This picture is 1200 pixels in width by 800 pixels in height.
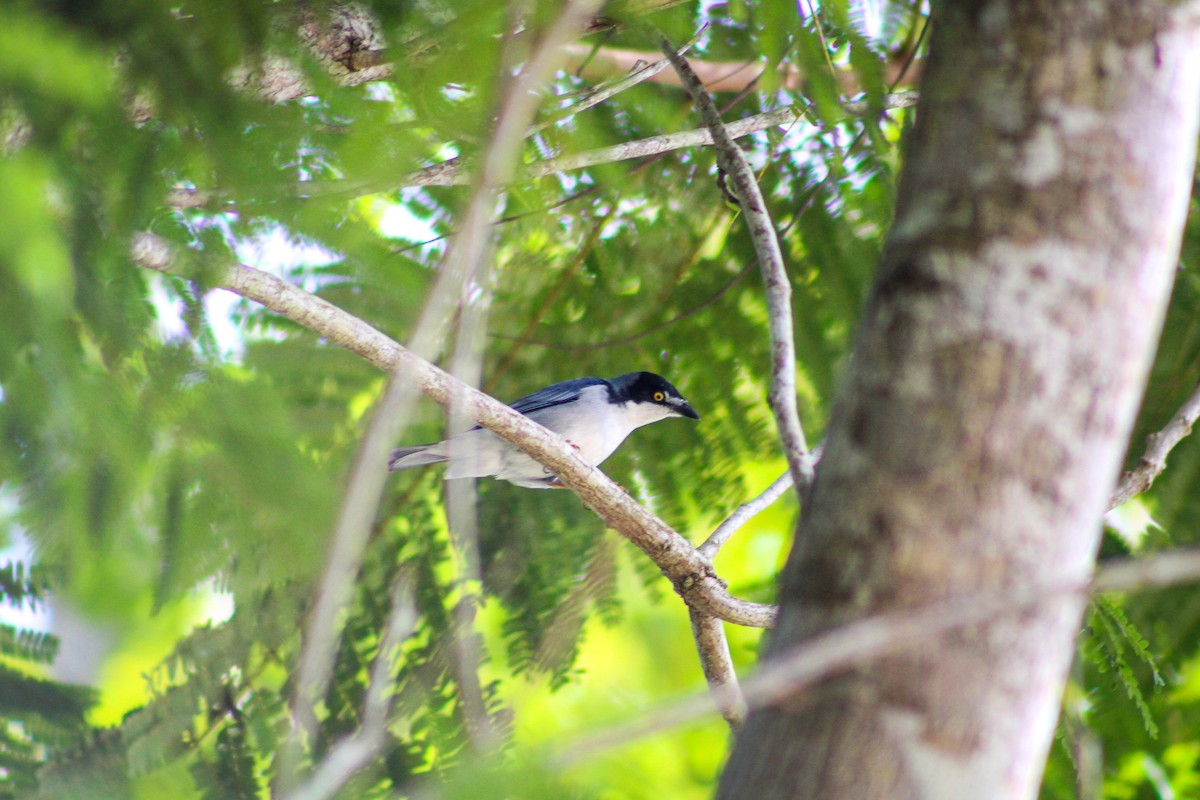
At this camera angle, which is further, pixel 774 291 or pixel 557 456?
pixel 557 456

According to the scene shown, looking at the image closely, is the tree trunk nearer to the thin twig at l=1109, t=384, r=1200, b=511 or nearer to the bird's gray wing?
the thin twig at l=1109, t=384, r=1200, b=511

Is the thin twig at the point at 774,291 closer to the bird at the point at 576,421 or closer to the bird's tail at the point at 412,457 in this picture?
the bird at the point at 576,421

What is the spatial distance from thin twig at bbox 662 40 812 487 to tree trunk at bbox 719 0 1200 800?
548mm

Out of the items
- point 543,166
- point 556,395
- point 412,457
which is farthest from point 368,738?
point 556,395

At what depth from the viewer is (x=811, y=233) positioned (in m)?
5.15

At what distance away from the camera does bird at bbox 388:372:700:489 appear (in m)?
5.59

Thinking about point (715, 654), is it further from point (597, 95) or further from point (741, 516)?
point (597, 95)

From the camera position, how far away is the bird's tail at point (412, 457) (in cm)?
554

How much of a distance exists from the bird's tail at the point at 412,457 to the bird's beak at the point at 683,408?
4.64 ft

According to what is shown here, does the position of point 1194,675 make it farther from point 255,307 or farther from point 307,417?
point 255,307

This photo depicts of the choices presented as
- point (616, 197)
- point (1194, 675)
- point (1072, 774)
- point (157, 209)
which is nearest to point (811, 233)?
point (616, 197)

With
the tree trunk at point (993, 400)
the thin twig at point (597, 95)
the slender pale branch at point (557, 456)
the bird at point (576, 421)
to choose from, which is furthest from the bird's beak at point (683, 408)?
the tree trunk at point (993, 400)

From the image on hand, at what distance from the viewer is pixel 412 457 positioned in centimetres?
560

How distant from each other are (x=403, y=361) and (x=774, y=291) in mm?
1304
